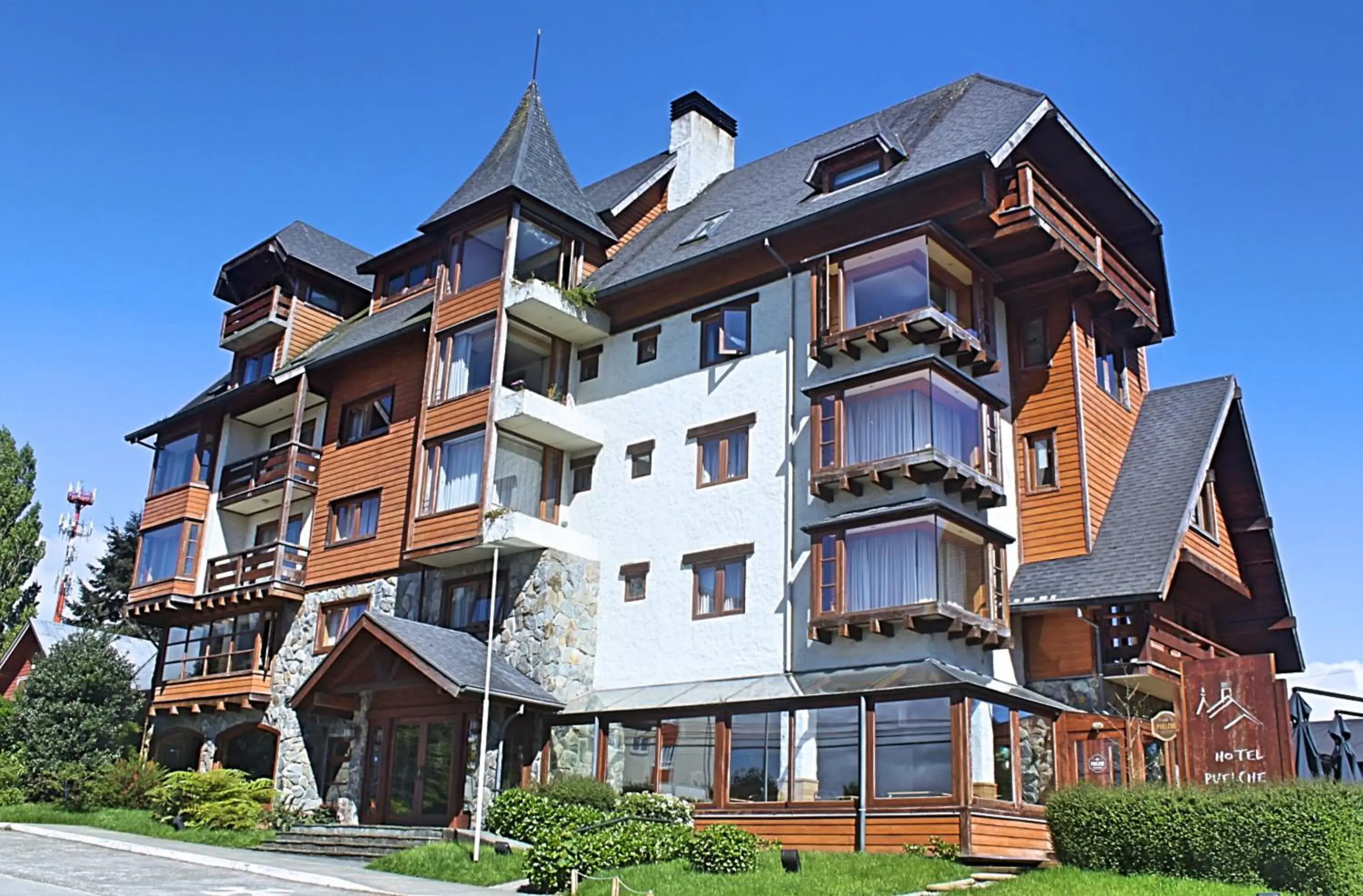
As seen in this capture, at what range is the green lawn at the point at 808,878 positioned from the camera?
667 inches

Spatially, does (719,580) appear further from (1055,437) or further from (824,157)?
(824,157)

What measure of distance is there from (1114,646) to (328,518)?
2016cm

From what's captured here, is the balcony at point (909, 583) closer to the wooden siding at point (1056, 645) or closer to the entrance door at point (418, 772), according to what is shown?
the wooden siding at point (1056, 645)

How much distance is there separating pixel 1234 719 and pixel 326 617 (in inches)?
872

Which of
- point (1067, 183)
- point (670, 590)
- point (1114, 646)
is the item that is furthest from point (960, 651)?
point (1067, 183)

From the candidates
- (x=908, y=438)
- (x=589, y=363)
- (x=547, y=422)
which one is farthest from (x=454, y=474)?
(x=908, y=438)

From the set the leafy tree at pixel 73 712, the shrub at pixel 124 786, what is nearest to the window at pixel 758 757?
the shrub at pixel 124 786

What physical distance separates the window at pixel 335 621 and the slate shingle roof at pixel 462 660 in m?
4.33

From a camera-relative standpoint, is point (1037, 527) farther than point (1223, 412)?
No

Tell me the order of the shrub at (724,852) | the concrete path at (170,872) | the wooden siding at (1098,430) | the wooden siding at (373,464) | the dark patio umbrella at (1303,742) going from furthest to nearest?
the wooden siding at (373,464) < the wooden siding at (1098,430) < the dark patio umbrella at (1303,742) < the shrub at (724,852) < the concrete path at (170,872)

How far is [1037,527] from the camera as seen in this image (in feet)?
88.9

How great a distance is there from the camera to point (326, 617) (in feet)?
111

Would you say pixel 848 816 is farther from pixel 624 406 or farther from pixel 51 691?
pixel 51 691

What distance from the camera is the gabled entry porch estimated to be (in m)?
27.0
